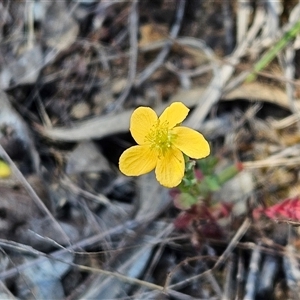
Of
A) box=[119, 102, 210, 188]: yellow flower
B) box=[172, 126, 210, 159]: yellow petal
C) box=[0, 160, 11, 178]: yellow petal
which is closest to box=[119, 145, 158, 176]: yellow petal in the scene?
box=[119, 102, 210, 188]: yellow flower

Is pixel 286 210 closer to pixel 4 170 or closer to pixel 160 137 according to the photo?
pixel 160 137

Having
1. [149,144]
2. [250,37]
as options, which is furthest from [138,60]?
[149,144]

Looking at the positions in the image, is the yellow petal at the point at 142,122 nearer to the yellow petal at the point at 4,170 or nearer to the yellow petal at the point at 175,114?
the yellow petal at the point at 175,114

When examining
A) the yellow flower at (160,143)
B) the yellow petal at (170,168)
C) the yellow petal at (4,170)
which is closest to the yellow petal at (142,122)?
the yellow flower at (160,143)

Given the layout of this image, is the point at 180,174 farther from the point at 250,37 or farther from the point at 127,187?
the point at 250,37

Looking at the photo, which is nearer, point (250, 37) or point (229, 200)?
point (229, 200)

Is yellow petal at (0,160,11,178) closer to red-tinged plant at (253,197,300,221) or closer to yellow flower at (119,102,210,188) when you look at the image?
yellow flower at (119,102,210,188)
